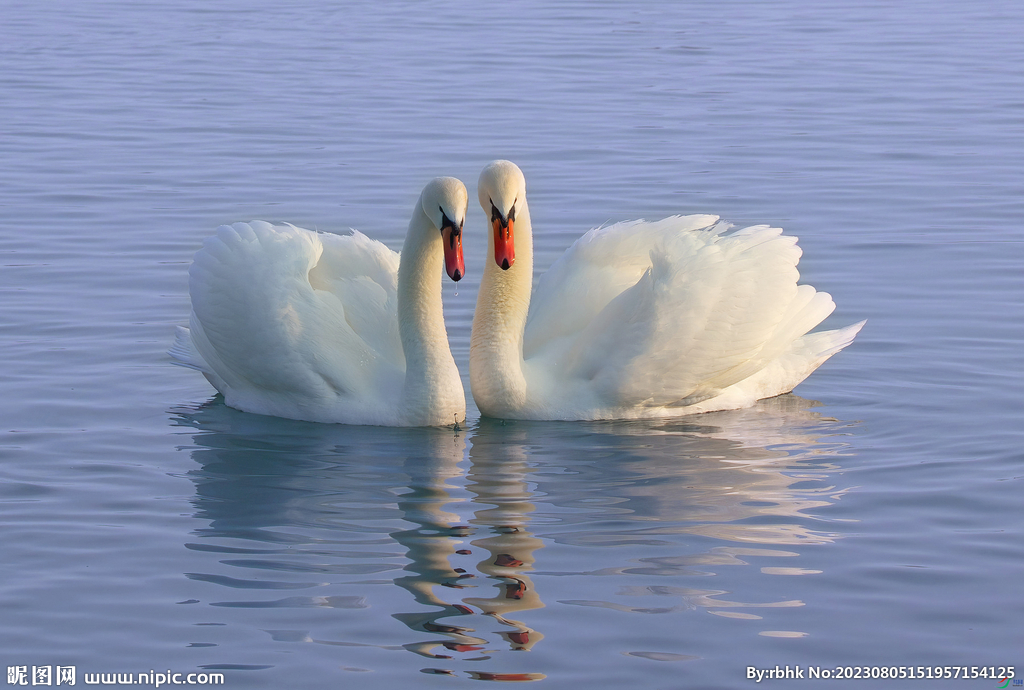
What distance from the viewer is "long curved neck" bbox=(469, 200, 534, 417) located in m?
8.33

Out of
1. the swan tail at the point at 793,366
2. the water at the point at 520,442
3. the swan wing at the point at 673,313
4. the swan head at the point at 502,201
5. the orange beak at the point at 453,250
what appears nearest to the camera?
the water at the point at 520,442

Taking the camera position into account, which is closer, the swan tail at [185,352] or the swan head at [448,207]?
the swan head at [448,207]

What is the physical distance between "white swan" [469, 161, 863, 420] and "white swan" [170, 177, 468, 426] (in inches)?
11.6

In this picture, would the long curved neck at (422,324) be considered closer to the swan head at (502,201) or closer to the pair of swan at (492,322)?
the pair of swan at (492,322)

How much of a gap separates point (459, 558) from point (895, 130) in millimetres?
11172

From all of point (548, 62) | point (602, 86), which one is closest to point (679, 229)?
point (602, 86)

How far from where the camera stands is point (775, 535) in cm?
667

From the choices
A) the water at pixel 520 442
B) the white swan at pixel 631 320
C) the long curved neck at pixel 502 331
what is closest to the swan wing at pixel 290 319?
the water at pixel 520 442

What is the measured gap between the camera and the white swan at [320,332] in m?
8.14

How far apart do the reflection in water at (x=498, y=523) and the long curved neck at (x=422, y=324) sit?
27 cm

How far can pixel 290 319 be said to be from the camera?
8.13 metres

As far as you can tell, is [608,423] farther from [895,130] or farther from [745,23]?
[745,23]

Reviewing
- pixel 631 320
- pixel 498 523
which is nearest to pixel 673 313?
pixel 631 320

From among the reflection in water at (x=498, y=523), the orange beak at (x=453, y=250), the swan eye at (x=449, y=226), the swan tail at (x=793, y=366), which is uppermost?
the swan eye at (x=449, y=226)
